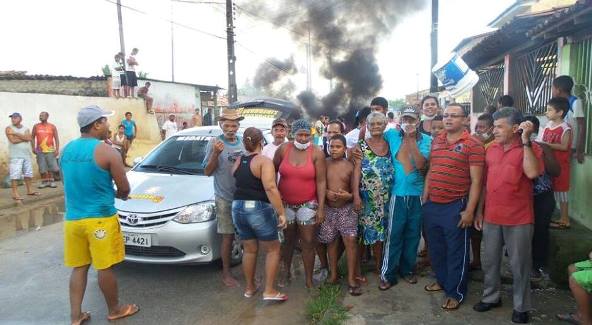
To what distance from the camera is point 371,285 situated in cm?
430

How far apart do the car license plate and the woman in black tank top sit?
100 cm

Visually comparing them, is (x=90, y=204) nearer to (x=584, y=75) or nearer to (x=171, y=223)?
(x=171, y=223)

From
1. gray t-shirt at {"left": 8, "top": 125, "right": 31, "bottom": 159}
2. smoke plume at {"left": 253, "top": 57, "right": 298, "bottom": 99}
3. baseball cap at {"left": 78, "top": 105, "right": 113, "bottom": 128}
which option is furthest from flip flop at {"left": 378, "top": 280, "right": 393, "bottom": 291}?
smoke plume at {"left": 253, "top": 57, "right": 298, "bottom": 99}

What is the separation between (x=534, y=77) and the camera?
23.6ft

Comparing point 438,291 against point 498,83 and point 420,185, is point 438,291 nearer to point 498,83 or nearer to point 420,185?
point 420,185

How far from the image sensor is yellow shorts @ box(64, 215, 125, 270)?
358cm

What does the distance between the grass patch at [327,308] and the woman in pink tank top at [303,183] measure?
0.45m

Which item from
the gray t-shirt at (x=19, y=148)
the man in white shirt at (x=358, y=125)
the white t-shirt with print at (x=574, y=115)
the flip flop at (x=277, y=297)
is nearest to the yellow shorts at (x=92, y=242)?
the flip flop at (x=277, y=297)

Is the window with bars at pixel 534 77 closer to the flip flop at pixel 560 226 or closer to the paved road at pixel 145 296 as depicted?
the flip flop at pixel 560 226

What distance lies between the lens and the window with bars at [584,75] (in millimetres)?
4848

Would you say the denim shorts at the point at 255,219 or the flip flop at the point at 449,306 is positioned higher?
the denim shorts at the point at 255,219

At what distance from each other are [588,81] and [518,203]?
253cm

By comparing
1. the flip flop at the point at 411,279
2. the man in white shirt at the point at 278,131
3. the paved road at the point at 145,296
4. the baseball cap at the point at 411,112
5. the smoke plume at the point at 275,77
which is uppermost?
the smoke plume at the point at 275,77

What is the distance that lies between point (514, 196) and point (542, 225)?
1064mm
